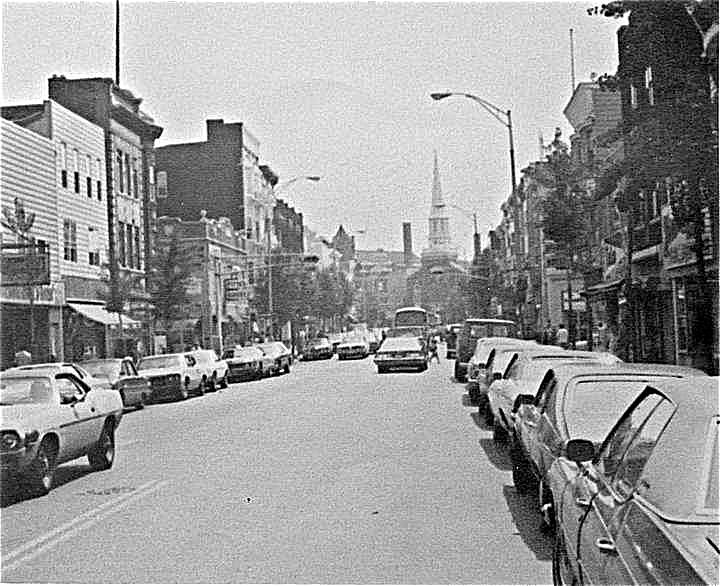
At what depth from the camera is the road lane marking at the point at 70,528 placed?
925 cm

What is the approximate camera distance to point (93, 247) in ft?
152

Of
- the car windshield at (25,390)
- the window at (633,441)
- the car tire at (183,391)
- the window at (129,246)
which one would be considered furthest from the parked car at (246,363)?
the window at (633,441)

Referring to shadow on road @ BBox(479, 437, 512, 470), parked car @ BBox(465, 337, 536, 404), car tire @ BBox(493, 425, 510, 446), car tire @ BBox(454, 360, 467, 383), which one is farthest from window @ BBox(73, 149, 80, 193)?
car tire @ BBox(493, 425, 510, 446)

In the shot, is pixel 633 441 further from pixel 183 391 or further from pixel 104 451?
pixel 183 391

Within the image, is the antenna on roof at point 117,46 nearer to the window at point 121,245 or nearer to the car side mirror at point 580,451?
the window at point 121,245

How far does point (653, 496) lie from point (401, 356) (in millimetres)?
38301

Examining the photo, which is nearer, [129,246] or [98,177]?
[98,177]

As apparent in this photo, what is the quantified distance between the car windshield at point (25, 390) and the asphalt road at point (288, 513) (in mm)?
1108

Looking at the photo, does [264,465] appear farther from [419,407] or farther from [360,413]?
[419,407]

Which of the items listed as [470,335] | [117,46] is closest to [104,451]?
[470,335]

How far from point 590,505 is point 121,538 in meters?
5.22

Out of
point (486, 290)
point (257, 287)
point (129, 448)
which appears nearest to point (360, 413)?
point (129, 448)

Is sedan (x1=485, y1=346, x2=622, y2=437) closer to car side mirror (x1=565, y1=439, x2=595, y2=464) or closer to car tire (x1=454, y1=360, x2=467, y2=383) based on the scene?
car side mirror (x1=565, y1=439, x2=595, y2=464)

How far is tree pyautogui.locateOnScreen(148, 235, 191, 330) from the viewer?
155ft
